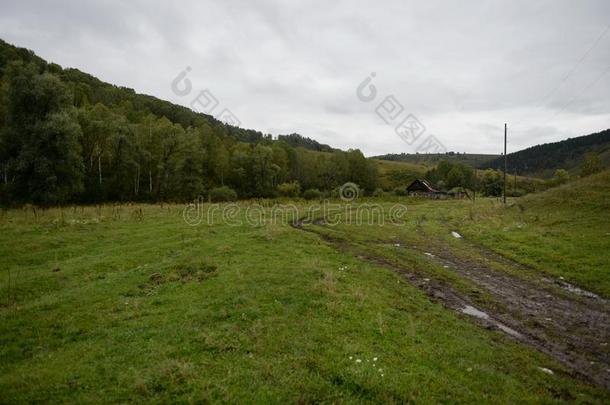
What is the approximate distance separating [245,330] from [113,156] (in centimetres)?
6845

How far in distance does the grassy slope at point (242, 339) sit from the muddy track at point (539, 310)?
1.04 m

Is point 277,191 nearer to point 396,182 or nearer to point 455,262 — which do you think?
point 455,262

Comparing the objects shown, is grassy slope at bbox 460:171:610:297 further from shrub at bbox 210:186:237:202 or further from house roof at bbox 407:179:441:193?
house roof at bbox 407:179:441:193

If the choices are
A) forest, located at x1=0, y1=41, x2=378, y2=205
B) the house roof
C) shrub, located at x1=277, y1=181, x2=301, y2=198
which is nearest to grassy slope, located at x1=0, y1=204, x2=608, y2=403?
forest, located at x1=0, y1=41, x2=378, y2=205

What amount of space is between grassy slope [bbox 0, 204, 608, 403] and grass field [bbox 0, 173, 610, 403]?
0.15ft

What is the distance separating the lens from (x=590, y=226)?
102 feet

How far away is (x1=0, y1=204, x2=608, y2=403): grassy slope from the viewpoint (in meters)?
8.48

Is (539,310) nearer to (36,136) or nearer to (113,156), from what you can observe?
(36,136)

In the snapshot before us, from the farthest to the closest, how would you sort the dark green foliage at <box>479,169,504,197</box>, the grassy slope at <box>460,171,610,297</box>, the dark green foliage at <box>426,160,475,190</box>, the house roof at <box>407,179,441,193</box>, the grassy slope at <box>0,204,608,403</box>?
the dark green foliage at <box>426,160,475,190</box>, the dark green foliage at <box>479,169,504,197</box>, the house roof at <box>407,179,441,193</box>, the grassy slope at <box>460,171,610,297</box>, the grassy slope at <box>0,204,608,403</box>

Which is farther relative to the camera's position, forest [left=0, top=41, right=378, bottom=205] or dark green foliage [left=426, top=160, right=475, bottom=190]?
dark green foliage [left=426, top=160, right=475, bottom=190]

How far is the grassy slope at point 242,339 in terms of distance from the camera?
848 centimetres

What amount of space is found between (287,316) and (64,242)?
62.1 ft

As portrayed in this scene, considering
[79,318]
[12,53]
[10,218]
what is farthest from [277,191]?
[79,318]

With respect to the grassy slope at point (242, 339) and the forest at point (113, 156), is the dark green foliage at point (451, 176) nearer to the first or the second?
the forest at point (113, 156)
